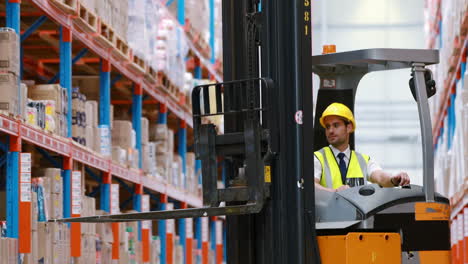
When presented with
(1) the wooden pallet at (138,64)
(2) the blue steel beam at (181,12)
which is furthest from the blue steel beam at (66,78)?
(2) the blue steel beam at (181,12)

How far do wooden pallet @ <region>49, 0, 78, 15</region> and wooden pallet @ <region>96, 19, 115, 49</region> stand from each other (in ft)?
3.13

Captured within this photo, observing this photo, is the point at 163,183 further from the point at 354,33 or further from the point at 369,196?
the point at 354,33

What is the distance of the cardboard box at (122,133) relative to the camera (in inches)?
466

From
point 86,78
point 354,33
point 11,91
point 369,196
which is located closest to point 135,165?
point 86,78

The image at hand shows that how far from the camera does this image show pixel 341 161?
235 inches

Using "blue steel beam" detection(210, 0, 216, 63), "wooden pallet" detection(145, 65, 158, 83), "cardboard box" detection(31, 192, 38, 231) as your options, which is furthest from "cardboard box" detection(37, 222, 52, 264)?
"blue steel beam" detection(210, 0, 216, 63)

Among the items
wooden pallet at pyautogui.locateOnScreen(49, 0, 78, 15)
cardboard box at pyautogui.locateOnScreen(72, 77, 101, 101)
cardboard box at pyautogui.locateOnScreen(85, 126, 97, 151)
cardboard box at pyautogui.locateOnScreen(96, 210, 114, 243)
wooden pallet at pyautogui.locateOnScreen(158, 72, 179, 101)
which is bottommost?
cardboard box at pyautogui.locateOnScreen(96, 210, 114, 243)

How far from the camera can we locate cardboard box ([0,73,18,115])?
7762mm

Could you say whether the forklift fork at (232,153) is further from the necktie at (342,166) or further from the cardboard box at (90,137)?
the cardboard box at (90,137)

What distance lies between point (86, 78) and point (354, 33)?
19.5 m

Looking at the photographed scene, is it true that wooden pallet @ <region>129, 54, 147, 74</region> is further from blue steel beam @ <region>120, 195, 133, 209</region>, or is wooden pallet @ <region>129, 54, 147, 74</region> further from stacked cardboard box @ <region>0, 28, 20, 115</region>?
stacked cardboard box @ <region>0, 28, 20, 115</region>

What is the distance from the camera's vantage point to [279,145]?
5.02m

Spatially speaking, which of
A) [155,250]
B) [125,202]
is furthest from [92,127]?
[125,202]

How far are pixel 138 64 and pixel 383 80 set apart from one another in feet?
63.4
